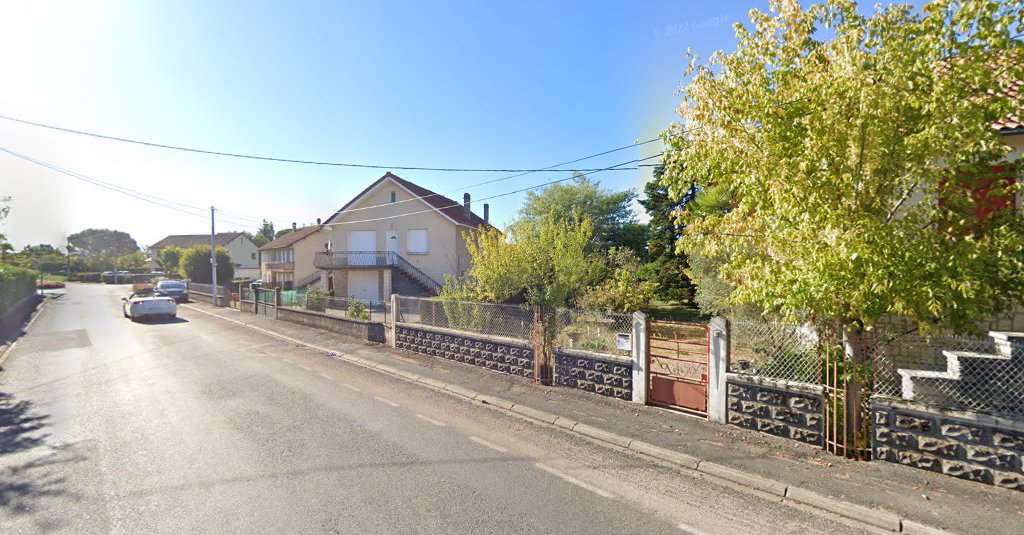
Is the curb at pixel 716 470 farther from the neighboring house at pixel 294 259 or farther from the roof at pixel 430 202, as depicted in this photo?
the neighboring house at pixel 294 259

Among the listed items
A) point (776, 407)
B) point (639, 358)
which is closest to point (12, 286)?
point (639, 358)

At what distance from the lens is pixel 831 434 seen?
547cm

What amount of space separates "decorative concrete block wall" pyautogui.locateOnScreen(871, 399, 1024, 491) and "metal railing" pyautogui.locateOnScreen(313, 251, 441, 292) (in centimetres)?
2249

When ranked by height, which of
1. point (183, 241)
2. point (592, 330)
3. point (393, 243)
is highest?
point (183, 241)

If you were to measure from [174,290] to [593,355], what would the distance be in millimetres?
32630

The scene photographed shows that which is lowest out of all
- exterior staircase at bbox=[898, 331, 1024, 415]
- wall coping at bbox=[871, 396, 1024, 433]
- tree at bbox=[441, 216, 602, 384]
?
wall coping at bbox=[871, 396, 1024, 433]

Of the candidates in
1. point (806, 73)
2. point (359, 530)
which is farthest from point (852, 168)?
point (359, 530)

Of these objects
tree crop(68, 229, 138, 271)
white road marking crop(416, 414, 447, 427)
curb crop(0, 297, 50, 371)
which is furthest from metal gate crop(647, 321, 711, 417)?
tree crop(68, 229, 138, 271)

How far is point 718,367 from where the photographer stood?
6.39m

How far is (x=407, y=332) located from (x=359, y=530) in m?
8.55

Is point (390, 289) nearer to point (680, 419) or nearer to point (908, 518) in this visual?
point (680, 419)

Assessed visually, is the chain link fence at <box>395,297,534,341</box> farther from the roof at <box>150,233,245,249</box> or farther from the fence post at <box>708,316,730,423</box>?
the roof at <box>150,233,245,249</box>

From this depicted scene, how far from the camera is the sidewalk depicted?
13.3ft

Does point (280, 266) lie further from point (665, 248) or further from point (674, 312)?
point (674, 312)
